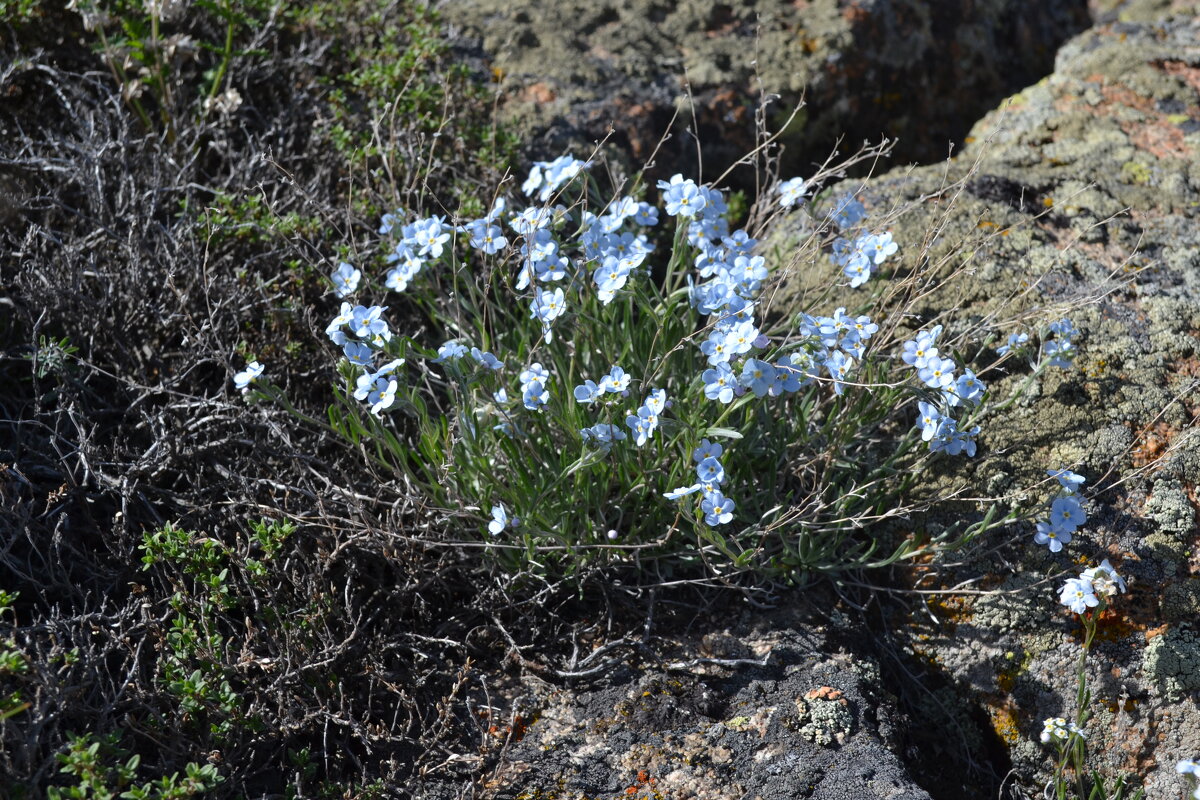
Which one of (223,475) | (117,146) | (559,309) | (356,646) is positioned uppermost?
(117,146)

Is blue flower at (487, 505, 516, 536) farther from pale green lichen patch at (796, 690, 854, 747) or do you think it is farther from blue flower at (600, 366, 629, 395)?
pale green lichen patch at (796, 690, 854, 747)

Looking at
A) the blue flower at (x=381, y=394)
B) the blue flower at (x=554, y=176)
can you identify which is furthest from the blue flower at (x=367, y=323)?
the blue flower at (x=554, y=176)

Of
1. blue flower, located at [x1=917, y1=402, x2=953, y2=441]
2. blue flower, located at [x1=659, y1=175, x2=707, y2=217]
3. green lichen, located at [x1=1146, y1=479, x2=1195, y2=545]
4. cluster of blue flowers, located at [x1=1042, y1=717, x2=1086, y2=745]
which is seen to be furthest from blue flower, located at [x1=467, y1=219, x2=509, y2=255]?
green lichen, located at [x1=1146, y1=479, x2=1195, y2=545]

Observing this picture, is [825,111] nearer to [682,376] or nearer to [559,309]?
[682,376]

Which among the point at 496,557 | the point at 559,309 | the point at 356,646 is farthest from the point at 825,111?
the point at 356,646

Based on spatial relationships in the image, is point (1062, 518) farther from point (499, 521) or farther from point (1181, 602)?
point (499, 521)

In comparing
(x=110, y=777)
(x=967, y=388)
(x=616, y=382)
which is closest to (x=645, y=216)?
(x=616, y=382)

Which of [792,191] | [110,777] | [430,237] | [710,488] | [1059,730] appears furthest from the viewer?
[792,191]

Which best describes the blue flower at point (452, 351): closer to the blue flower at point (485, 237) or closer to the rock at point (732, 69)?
the blue flower at point (485, 237)
